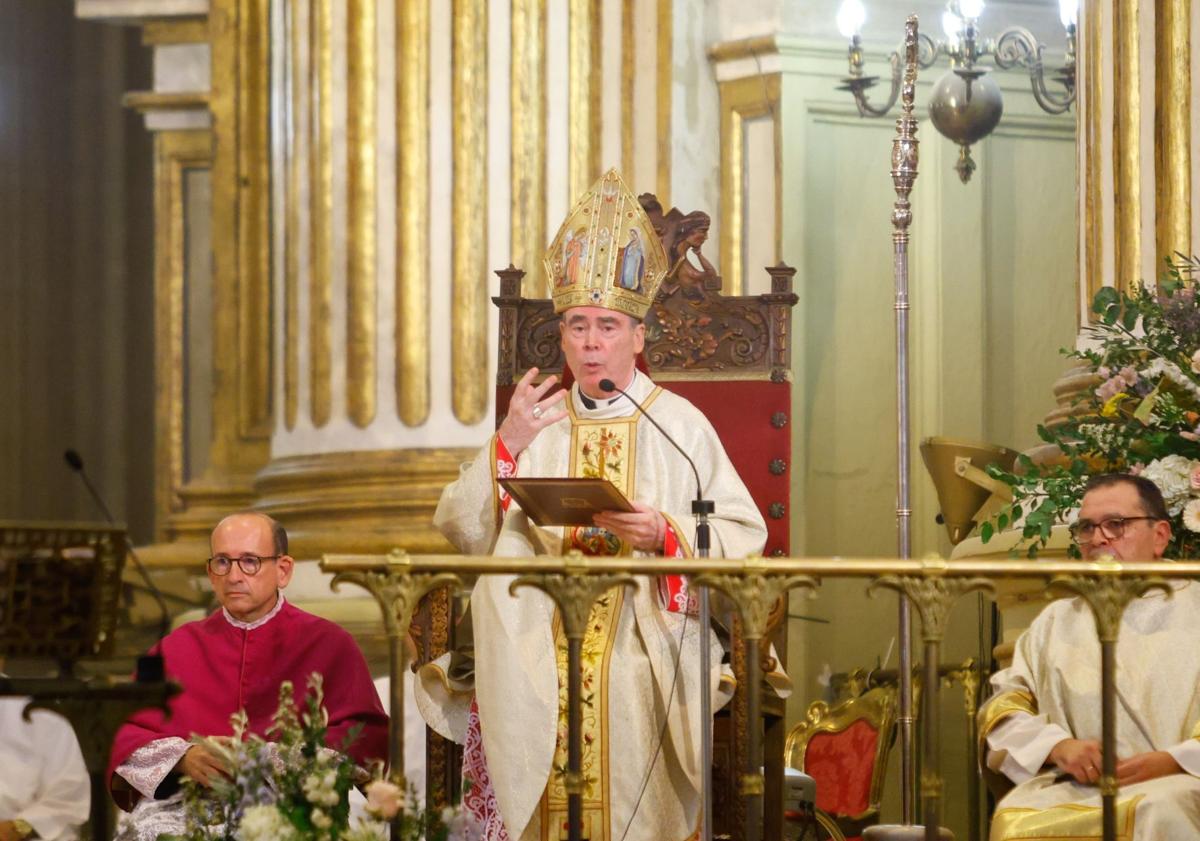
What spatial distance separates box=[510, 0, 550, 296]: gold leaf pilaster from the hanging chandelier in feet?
3.77

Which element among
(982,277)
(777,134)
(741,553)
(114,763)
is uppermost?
(777,134)

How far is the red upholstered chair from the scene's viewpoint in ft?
24.8

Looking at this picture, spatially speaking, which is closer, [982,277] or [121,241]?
[982,277]

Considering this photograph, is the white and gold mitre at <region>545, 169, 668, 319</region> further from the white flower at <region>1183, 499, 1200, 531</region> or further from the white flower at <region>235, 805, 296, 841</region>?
the white flower at <region>235, 805, 296, 841</region>

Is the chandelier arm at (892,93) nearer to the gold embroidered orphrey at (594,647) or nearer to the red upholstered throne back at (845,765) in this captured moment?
the red upholstered throne back at (845,765)

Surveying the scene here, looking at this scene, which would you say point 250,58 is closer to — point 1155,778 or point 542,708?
point 542,708

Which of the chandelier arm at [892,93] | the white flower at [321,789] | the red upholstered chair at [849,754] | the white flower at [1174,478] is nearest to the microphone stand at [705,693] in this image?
the white flower at [321,789]

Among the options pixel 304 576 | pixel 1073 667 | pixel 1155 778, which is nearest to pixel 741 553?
pixel 1073 667

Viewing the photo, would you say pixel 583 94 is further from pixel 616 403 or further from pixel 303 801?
pixel 303 801

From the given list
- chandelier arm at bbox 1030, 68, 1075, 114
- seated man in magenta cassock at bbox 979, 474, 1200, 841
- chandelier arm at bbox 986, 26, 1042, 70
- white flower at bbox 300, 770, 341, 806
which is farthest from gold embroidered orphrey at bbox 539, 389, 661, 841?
chandelier arm at bbox 1030, 68, 1075, 114

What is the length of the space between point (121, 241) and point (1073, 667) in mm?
7971

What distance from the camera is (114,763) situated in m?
5.32

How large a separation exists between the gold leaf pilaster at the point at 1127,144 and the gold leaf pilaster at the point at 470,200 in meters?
2.54

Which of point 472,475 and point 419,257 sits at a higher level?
point 419,257
